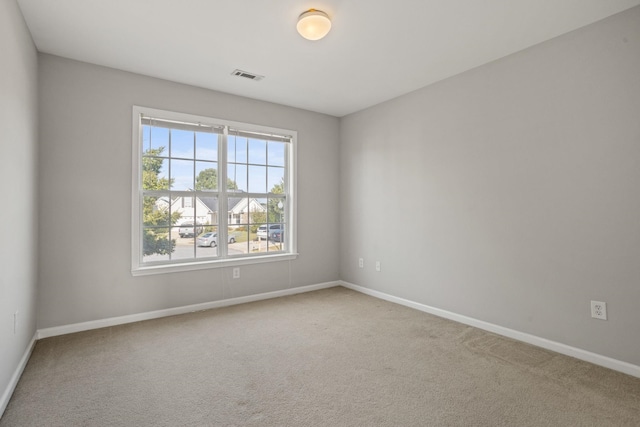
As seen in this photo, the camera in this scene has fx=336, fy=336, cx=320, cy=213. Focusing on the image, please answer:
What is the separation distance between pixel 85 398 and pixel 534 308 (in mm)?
3414

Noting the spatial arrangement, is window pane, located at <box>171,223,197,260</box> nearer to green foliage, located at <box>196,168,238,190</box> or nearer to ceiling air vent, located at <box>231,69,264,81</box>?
green foliage, located at <box>196,168,238,190</box>

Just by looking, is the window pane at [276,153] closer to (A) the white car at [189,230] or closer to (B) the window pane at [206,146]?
(B) the window pane at [206,146]

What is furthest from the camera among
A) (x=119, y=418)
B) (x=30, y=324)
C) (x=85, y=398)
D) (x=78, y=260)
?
(x=78, y=260)

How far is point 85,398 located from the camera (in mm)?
2074

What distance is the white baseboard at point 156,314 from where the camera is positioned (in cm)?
308

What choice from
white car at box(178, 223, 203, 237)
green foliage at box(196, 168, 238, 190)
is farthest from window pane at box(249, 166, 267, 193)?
white car at box(178, 223, 203, 237)

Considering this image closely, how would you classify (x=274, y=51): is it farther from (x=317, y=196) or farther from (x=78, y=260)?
(x=78, y=260)

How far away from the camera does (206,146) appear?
13.0ft

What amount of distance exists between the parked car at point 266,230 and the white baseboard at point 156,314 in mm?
741

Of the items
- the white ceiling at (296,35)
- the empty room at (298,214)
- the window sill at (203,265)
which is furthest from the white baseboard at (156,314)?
the white ceiling at (296,35)

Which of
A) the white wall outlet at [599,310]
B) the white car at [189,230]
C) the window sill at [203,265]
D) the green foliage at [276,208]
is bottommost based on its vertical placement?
the white wall outlet at [599,310]

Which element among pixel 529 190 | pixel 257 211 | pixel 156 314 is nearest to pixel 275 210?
pixel 257 211

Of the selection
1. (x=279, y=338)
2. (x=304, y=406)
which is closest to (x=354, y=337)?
(x=279, y=338)

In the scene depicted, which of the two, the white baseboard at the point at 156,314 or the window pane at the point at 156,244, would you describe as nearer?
the white baseboard at the point at 156,314
